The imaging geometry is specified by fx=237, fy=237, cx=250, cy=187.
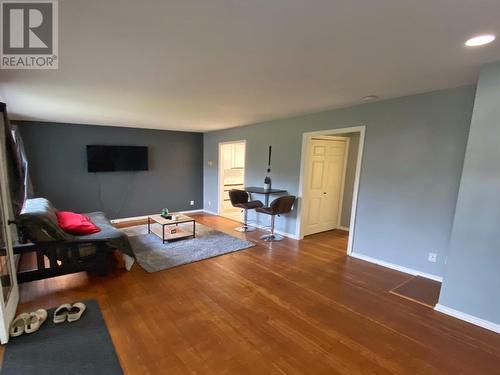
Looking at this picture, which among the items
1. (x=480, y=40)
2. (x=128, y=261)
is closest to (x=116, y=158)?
(x=128, y=261)

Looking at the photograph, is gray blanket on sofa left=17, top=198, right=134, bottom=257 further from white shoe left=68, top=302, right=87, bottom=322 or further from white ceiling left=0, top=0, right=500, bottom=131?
white ceiling left=0, top=0, right=500, bottom=131

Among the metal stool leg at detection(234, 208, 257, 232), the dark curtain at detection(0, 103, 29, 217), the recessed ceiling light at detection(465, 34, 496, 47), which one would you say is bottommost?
the metal stool leg at detection(234, 208, 257, 232)

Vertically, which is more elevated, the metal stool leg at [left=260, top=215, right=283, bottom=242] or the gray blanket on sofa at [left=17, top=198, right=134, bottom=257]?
the gray blanket on sofa at [left=17, top=198, right=134, bottom=257]

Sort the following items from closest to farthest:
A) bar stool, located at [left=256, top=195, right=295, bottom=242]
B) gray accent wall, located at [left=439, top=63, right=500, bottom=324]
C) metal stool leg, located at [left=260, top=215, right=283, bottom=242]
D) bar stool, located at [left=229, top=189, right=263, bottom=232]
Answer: gray accent wall, located at [left=439, top=63, right=500, bottom=324]
bar stool, located at [left=256, top=195, right=295, bottom=242]
metal stool leg, located at [left=260, top=215, right=283, bottom=242]
bar stool, located at [left=229, top=189, right=263, bottom=232]

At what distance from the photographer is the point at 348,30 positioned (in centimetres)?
154

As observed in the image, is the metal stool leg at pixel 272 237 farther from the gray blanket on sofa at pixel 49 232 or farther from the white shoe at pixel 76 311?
the white shoe at pixel 76 311

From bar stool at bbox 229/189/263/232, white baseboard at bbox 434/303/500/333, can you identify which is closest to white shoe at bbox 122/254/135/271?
bar stool at bbox 229/189/263/232

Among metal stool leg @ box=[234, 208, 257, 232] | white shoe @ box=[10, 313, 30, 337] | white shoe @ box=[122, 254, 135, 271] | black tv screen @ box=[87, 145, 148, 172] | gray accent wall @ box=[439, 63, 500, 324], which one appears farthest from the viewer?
black tv screen @ box=[87, 145, 148, 172]

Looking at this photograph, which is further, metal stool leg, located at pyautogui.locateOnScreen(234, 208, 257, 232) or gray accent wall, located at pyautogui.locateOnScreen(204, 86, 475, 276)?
metal stool leg, located at pyautogui.locateOnScreen(234, 208, 257, 232)

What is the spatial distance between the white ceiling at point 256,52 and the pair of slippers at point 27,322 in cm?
227

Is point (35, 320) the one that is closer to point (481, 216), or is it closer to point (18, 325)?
point (18, 325)

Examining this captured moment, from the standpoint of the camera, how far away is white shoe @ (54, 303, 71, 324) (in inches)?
85.6

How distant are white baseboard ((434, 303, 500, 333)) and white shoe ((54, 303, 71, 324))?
3689 millimetres

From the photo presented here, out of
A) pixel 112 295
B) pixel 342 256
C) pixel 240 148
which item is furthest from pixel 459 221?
pixel 240 148
